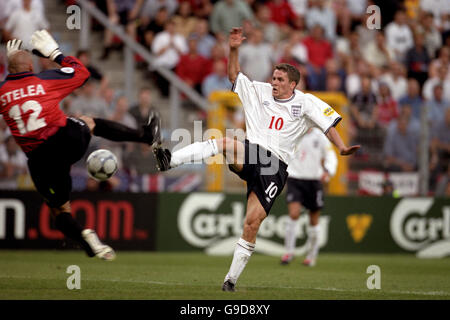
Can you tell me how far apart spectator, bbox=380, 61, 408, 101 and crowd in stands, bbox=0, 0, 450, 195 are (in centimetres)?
2

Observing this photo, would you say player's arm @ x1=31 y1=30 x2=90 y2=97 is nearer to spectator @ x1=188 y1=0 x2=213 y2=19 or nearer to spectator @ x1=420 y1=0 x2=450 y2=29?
spectator @ x1=188 y1=0 x2=213 y2=19

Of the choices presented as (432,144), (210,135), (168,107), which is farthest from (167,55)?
→ (432,144)

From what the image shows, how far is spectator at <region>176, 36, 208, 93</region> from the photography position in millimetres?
18938

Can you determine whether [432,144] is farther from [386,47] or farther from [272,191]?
[272,191]

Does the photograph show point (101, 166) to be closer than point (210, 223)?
Yes

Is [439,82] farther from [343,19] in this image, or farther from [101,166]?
[101,166]

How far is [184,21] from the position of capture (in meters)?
19.9

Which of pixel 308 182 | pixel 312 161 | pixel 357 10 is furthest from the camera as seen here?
pixel 357 10

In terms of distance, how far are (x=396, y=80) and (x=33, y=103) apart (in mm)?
12319

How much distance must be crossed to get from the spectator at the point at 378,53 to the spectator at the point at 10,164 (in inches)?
367

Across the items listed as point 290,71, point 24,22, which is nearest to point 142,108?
point 24,22

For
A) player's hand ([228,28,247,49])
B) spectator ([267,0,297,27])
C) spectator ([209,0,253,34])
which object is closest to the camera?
player's hand ([228,28,247,49])

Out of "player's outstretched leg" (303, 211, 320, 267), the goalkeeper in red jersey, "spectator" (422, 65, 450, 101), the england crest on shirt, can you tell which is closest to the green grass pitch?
"player's outstretched leg" (303, 211, 320, 267)

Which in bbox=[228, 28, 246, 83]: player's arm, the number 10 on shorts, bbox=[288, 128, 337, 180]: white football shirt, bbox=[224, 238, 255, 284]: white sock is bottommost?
bbox=[224, 238, 255, 284]: white sock
